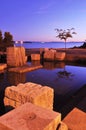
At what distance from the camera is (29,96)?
323cm

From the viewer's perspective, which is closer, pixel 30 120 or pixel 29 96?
pixel 30 120

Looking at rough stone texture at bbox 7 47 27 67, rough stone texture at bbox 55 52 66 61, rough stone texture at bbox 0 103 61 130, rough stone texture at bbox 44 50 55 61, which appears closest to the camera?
rough stone texture at bbox 0 103 61 130

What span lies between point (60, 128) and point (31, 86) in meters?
1.72

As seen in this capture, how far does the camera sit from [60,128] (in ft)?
7.45

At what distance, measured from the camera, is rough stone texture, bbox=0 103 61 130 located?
2.01 metres

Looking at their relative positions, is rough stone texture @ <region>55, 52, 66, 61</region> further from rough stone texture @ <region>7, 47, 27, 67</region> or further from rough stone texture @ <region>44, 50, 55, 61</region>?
rough stone texture @ <region>7, 47, 27, 67</region>

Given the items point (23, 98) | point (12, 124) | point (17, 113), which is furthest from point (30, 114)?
point (23, 98)

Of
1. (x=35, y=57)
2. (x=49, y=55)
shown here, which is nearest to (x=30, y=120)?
(x=35, y=57)

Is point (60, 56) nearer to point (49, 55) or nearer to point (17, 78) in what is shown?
point (49, 55)

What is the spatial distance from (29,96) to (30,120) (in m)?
1.10

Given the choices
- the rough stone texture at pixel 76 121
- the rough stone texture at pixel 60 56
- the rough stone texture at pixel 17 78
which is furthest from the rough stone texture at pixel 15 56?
Answer: the rough stone texture at pixel 76 121

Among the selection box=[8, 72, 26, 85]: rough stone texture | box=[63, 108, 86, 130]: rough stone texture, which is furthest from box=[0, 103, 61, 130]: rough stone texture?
box=[8, 72, 26, 85]: rough stone texture

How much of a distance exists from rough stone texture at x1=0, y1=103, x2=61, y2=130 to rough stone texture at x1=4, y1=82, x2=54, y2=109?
830 millimetres

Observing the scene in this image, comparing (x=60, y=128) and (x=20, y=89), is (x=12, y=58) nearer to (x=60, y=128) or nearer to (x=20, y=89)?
(x=20, y=89)
